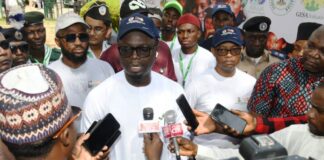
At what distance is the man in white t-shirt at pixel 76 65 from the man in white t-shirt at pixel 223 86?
3.18ft

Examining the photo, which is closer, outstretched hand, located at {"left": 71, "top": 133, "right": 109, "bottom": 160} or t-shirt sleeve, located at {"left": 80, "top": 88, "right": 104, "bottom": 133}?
outstretched hand, located at {"left": 71, "top": 133, "right": 109, "bottom": 160}

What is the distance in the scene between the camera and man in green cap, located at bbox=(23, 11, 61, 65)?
15.7 feet

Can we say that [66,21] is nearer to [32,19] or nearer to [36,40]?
[36,40]

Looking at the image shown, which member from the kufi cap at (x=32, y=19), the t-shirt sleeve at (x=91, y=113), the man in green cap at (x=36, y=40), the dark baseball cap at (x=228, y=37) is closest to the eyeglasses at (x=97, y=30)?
the man in green cap at (x=36, y=40)

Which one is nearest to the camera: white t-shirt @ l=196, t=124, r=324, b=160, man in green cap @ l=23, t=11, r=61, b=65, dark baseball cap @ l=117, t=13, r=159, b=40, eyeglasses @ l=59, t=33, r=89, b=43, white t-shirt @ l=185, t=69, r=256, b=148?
white t-shirt @ l=196, t=124, r=324, b=160

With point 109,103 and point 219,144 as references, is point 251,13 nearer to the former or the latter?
point 219,144

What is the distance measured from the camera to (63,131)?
5.54 feet

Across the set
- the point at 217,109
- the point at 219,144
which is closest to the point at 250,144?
the point at 217,109

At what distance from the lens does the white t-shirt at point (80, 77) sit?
11.2ft

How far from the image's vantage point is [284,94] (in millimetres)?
2836

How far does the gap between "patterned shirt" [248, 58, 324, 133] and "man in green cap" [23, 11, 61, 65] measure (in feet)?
10.3

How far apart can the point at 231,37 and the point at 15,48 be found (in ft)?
8.79

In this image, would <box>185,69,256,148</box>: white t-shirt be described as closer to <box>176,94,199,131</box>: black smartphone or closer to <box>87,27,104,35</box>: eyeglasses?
<box>176,94,199,131</box>: black smartphone

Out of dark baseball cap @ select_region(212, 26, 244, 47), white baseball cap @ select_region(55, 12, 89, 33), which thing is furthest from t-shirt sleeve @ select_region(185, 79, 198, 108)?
white baseball cap @ select_region(55, 12, 89, 33)
